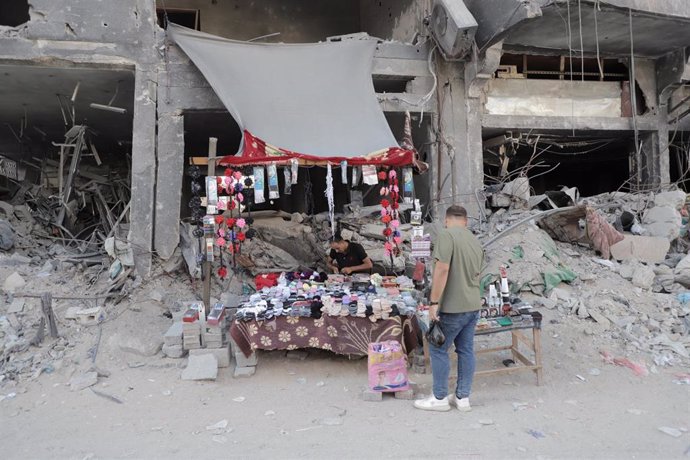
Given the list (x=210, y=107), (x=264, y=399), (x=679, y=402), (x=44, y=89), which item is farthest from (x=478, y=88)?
(x=44, y=89)

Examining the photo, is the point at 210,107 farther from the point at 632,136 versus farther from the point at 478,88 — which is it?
the point at 632,136

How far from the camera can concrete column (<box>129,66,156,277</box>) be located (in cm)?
754

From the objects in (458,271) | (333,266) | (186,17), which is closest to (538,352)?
(458,271)

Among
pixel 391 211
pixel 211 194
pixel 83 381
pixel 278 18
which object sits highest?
pixel 278 18

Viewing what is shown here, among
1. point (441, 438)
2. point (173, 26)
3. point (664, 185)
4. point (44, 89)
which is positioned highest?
point (173, 26)

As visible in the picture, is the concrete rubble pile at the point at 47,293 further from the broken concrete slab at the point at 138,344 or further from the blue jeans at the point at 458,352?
the blue jeans at the point at 458,352

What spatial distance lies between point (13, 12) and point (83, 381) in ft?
30.5

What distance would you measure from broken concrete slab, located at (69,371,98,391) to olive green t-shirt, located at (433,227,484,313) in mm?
3761

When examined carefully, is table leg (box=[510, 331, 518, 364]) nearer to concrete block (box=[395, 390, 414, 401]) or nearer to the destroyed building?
concrete block (box=[395, 390, 414, 401])

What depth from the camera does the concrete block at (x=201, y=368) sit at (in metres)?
5.15

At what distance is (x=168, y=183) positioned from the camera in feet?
25.6

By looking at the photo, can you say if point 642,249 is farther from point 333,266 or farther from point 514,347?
point 333,266

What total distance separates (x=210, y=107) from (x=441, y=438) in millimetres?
6268

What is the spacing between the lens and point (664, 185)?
9914 mm
